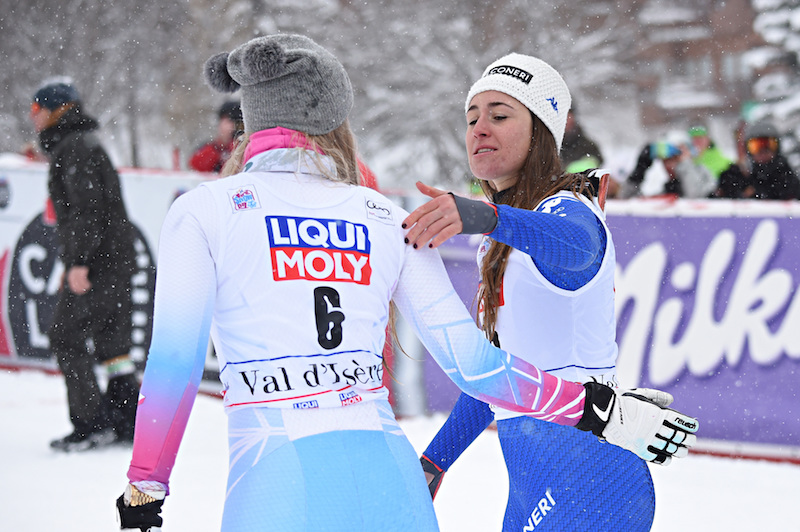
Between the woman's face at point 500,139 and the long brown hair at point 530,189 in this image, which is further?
the woman's face at point 500,139

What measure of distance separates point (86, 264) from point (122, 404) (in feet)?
3.18

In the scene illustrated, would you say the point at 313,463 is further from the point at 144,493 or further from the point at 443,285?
the point at 443,285

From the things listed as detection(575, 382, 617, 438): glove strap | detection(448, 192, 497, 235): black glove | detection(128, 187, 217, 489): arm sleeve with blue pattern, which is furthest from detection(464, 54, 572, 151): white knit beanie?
detection(128, 187, 217, 489): arm sleeve with blue pattern

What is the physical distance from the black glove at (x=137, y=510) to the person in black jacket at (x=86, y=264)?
4.21m

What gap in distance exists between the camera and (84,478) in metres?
5.11

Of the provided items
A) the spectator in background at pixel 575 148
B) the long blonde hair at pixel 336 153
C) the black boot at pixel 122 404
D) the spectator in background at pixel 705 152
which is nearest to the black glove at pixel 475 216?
the long blonde hair at pixel 336 153

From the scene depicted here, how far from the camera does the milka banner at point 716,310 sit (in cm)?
545

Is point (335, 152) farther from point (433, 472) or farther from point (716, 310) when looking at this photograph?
point (716, 310)

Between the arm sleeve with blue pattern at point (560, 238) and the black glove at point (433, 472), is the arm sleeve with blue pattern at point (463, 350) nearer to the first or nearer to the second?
the arm sleeve with blue pattern at point (560, 238)

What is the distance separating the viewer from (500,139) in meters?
2.51

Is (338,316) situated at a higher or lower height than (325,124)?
lower

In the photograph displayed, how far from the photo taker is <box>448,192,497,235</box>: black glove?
1.91 meters

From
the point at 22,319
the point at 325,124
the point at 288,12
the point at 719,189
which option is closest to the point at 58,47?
the point at 288,12

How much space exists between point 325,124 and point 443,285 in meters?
0.44
